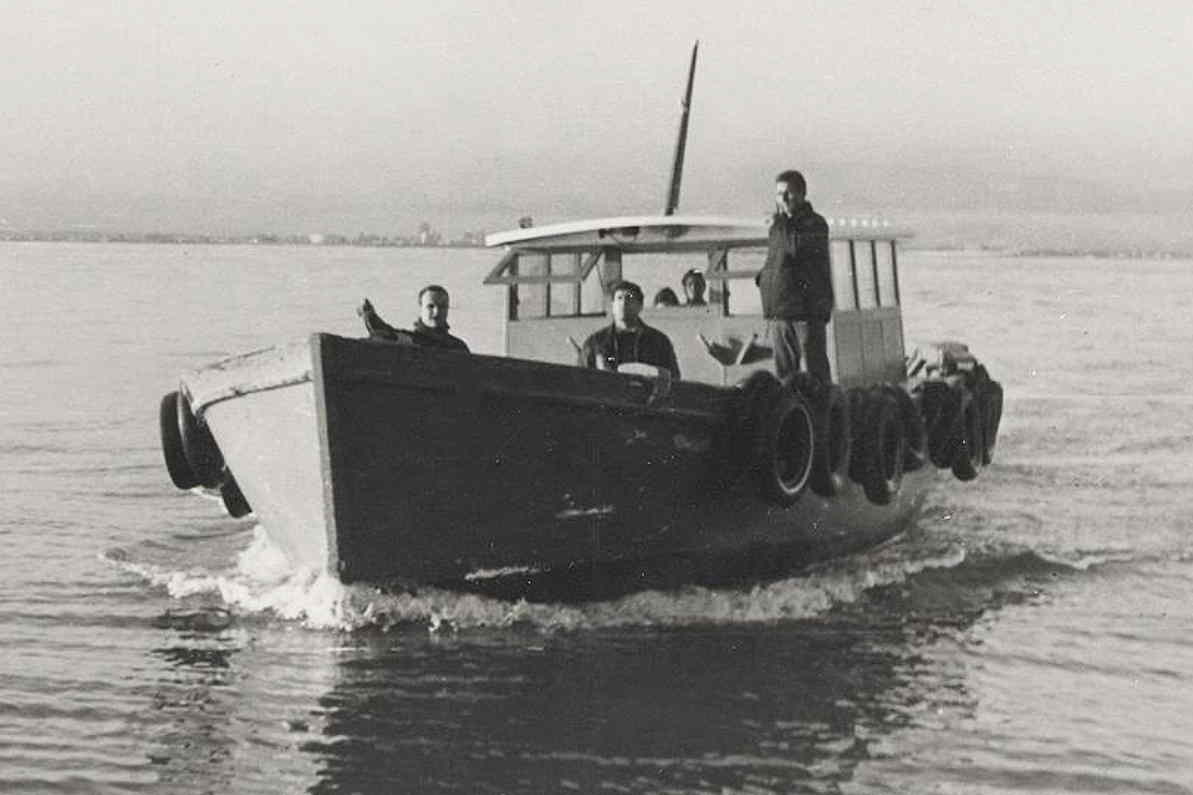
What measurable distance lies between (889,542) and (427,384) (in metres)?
6.28

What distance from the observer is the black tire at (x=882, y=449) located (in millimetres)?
11016

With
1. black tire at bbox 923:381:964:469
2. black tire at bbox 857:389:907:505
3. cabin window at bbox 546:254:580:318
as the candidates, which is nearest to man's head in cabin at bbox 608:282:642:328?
black tire at bbox 857:389:907:505

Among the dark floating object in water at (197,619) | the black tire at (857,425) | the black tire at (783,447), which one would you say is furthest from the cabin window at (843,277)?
the dark floating object in water at (197,619)

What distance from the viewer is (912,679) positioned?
9.01 metres

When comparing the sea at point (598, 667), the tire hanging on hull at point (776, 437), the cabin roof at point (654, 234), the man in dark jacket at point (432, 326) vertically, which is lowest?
the sea at point (598, 667)

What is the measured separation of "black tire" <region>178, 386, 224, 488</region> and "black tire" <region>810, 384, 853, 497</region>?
405 cm

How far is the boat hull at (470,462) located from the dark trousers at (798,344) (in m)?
0.92

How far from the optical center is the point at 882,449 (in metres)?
11.2

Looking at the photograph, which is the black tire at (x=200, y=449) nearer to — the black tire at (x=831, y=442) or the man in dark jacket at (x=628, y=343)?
the man in dark jacket at (x=628, y=343)

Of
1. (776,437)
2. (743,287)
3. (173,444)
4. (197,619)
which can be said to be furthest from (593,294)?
(197,619)

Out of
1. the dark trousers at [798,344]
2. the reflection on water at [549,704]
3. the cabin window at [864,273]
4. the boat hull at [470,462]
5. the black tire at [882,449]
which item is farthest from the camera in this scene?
the cabin window at [864,273]

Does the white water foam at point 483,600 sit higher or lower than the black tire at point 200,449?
lower

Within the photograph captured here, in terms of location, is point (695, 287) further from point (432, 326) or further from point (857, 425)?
point (432, 326)

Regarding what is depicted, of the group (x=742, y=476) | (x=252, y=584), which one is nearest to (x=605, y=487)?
(x=742, y=476)
